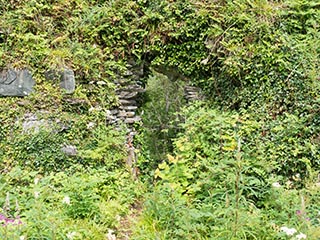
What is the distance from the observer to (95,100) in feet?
16.2

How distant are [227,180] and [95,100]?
2.37 metres

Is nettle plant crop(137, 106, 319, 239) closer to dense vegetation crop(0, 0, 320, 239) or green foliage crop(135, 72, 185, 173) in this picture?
dense vegetation crop(0, 0, 320, 239)

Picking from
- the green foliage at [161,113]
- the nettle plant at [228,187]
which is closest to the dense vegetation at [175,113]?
the nettle plant at [228,187]

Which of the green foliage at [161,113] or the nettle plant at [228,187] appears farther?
the green foliage at [161,113]

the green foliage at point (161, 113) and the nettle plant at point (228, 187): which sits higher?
the nettle plant at point (228, 187)

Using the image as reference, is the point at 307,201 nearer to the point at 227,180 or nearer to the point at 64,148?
the point at 227,180

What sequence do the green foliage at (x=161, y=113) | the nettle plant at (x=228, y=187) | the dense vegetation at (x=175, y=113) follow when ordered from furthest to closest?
the green foliage at (x=161, y=113) < the dense vegetation at (x=175, y=113) < the nettle plant at (x=228, y=187)

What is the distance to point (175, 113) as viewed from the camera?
16.2 feet

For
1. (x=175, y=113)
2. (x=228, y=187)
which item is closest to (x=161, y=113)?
(x=175, y=113)

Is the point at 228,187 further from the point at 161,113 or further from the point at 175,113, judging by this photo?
the point at 161,113

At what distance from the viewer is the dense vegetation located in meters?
3.40

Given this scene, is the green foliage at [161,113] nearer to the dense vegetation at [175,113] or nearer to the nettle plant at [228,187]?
the dense vegetation at [175,113]

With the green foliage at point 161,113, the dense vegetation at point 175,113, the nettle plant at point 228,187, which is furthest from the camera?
the green foliage at point 161,113

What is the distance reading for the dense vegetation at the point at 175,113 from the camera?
11.1ft
